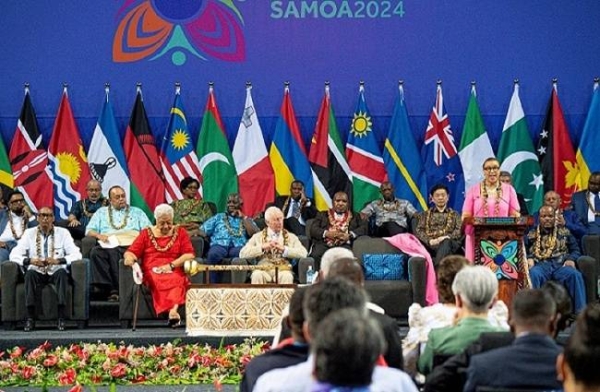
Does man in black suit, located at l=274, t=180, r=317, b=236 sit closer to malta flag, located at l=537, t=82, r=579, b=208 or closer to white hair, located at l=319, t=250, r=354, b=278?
malta flag, located at l=537, t=82, r=579, b=208

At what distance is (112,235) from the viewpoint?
483 inches

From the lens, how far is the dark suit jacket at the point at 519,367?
14.3 feet

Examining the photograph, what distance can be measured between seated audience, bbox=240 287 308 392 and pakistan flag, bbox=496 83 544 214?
9873 millimetres

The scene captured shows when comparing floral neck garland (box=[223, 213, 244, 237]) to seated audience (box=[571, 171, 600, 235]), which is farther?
seated audience (box=[571, 171, 600, 235])

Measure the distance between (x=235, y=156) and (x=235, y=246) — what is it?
185 centimetres

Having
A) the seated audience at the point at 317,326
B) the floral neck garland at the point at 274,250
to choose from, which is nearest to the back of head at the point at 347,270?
the seated audience at the point at 317,326

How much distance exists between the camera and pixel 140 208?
45.4ft

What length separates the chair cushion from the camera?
1182 centimetres

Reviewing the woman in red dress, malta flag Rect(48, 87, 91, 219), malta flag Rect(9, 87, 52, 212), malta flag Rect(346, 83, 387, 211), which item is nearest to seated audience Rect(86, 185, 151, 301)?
the woman in red dress

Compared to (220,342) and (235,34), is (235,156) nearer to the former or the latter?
(235,34)

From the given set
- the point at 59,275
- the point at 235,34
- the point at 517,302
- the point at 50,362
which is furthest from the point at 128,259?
the point at 517,302

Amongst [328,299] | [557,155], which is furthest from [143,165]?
[328,299]

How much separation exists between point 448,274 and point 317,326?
1722mm

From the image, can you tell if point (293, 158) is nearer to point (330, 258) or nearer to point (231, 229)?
point (231, 229)
